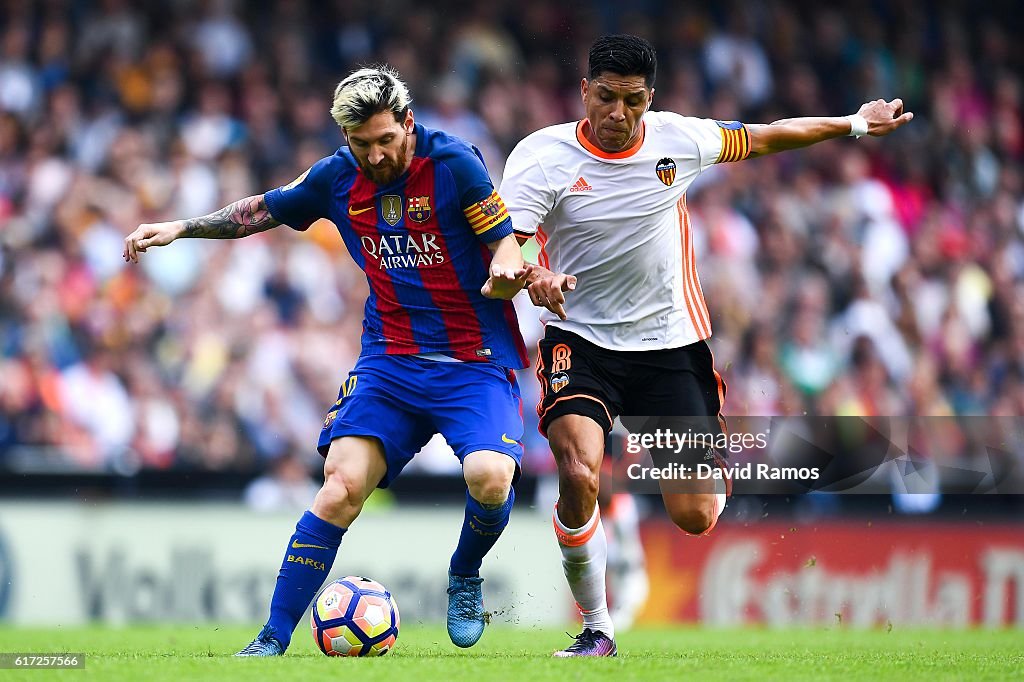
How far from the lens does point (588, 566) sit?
679 centimetres

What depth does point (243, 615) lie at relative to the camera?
10445 mm

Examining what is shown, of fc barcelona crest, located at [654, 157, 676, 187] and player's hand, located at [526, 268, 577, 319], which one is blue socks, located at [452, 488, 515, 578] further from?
fc barcelona crest, located at [654, 157, 676, 187]

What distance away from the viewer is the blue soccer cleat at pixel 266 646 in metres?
6.14

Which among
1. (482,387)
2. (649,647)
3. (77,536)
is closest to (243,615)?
(77,536)

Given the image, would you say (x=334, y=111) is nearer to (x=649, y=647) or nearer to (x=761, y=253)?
(x=649, y=647)

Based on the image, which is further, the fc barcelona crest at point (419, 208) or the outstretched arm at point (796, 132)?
the outstretched arm at point (796, 132)

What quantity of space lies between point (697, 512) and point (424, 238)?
1840mm

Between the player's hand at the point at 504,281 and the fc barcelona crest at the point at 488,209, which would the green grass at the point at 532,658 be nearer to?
the player's hand at the point at 504,281

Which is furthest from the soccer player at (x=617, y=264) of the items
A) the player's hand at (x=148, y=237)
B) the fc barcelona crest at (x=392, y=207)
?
the player's hand at (x=148, y=237)

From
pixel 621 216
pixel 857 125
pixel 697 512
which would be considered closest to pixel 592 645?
pixel 697 512

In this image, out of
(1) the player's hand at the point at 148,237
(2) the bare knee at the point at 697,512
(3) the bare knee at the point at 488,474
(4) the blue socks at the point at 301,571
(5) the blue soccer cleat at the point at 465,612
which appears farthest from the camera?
(2) the bare knee at the point at 697,512

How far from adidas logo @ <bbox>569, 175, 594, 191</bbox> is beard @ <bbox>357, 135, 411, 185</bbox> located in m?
0.79

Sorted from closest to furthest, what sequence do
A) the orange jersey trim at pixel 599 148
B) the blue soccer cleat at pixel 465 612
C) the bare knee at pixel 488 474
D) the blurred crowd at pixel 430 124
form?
the bare knee at pixel 488 474, the blue soccer cleat at pixel 465 612, the orange jersey trim at pixel 599 148, the blurred crowd at pixel 430 124

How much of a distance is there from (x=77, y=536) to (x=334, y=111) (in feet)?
17.4
